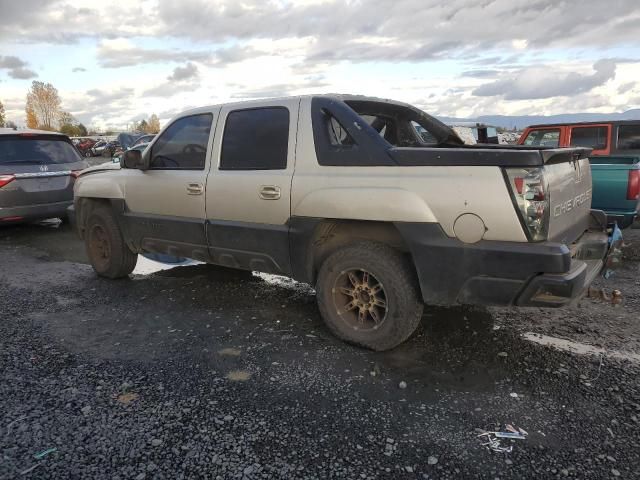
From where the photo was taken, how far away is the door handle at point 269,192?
3.85 m

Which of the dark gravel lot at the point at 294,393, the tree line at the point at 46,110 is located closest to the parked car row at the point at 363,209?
the dark gravel lot at the point at 294,393

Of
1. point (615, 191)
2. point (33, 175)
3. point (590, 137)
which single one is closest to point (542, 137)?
point (590, 137)

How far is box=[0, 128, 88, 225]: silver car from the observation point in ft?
24.9

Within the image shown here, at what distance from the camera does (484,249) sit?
3004 mm

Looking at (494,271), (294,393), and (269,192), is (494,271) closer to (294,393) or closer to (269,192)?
(294,393)

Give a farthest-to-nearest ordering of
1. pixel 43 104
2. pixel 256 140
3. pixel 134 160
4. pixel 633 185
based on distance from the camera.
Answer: pixel 43 104, pixel 633 185, pixel 134 160, pixel 256 140

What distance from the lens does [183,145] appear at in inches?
185

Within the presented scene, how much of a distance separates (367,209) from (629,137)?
782cm

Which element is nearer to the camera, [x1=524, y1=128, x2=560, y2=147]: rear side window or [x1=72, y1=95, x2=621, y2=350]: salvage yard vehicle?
[x1=72, y1=95, x2=621, y2=350]: salvage yard vehicle

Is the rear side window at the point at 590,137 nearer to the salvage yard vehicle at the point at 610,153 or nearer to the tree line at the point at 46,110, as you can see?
the salvage yard vehicle at the point at 610,153

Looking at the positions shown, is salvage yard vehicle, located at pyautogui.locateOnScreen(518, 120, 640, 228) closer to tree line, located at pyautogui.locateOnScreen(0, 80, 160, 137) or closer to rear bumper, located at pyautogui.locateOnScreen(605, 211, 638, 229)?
rear bumper, located at pyautogui.locateOnScreen(605, 211, 638, 229)

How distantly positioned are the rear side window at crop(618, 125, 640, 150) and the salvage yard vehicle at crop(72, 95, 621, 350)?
596 cm

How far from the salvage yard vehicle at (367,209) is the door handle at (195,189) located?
13mm

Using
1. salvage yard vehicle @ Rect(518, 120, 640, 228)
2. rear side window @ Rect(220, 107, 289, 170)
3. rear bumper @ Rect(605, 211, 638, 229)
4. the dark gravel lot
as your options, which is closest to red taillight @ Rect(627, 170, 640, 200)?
salvage yard vehicle @ Rect(518, 120, 640, 228)
